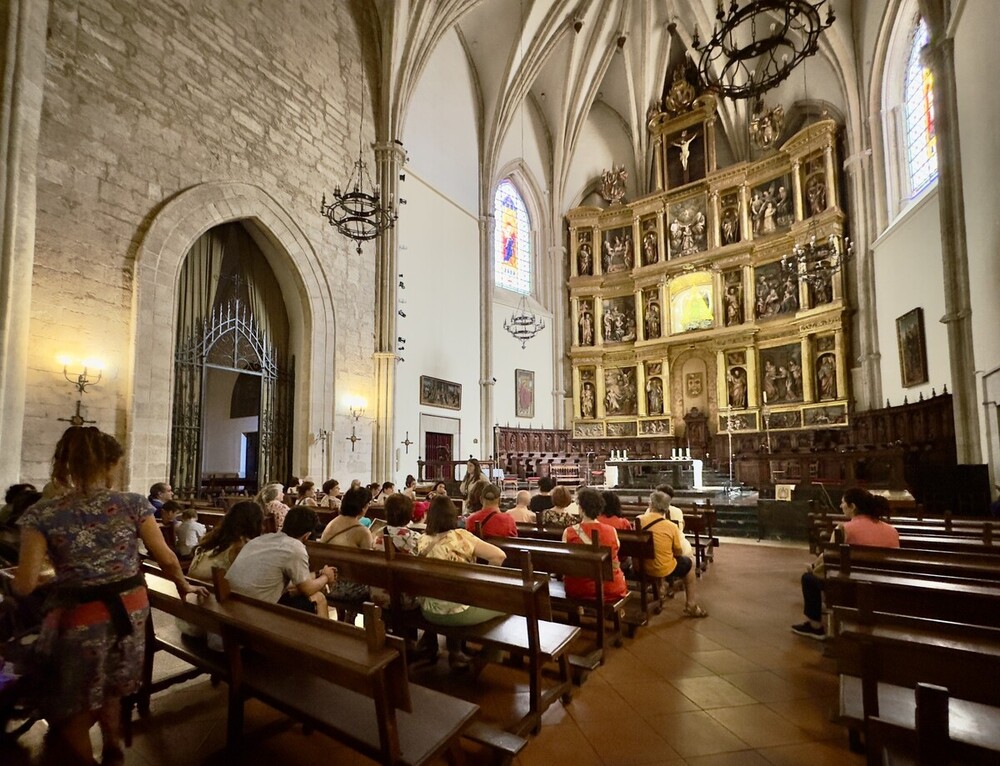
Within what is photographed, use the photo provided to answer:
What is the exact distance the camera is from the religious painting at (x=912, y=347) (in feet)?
40.1

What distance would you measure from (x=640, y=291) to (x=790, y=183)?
5.90m

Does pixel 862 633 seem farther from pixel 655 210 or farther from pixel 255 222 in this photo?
pixel 655 210

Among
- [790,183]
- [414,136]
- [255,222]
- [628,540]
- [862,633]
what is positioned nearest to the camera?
[862,633]

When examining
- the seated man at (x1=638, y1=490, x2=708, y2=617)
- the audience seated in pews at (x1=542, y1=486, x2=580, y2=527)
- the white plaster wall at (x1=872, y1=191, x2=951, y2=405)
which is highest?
the white plaster wall at (x1=872, y1=191, x2=951, y2=405)

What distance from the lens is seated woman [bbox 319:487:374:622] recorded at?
14.0 feet

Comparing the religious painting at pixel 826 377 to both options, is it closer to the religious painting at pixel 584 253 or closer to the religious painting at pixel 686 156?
the religious painting at pixel 686 156

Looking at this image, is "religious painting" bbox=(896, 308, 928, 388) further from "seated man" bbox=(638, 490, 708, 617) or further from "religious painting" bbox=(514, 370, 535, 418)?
"religious painting" bbox=(514, 370, 535, 418)

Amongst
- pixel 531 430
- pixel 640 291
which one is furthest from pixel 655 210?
pixel 531 430

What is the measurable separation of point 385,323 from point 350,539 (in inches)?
392

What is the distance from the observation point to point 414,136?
16.1 metres

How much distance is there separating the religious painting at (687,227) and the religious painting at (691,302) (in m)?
0.94

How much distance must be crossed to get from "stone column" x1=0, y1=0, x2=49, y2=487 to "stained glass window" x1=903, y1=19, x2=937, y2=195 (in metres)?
16.2

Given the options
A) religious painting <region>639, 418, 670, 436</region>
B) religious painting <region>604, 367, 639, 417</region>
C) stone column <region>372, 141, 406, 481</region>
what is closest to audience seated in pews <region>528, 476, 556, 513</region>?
stone column <region>372, 141, 406, 481</region>

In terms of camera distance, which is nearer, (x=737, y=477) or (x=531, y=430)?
(x=737, y=477)
